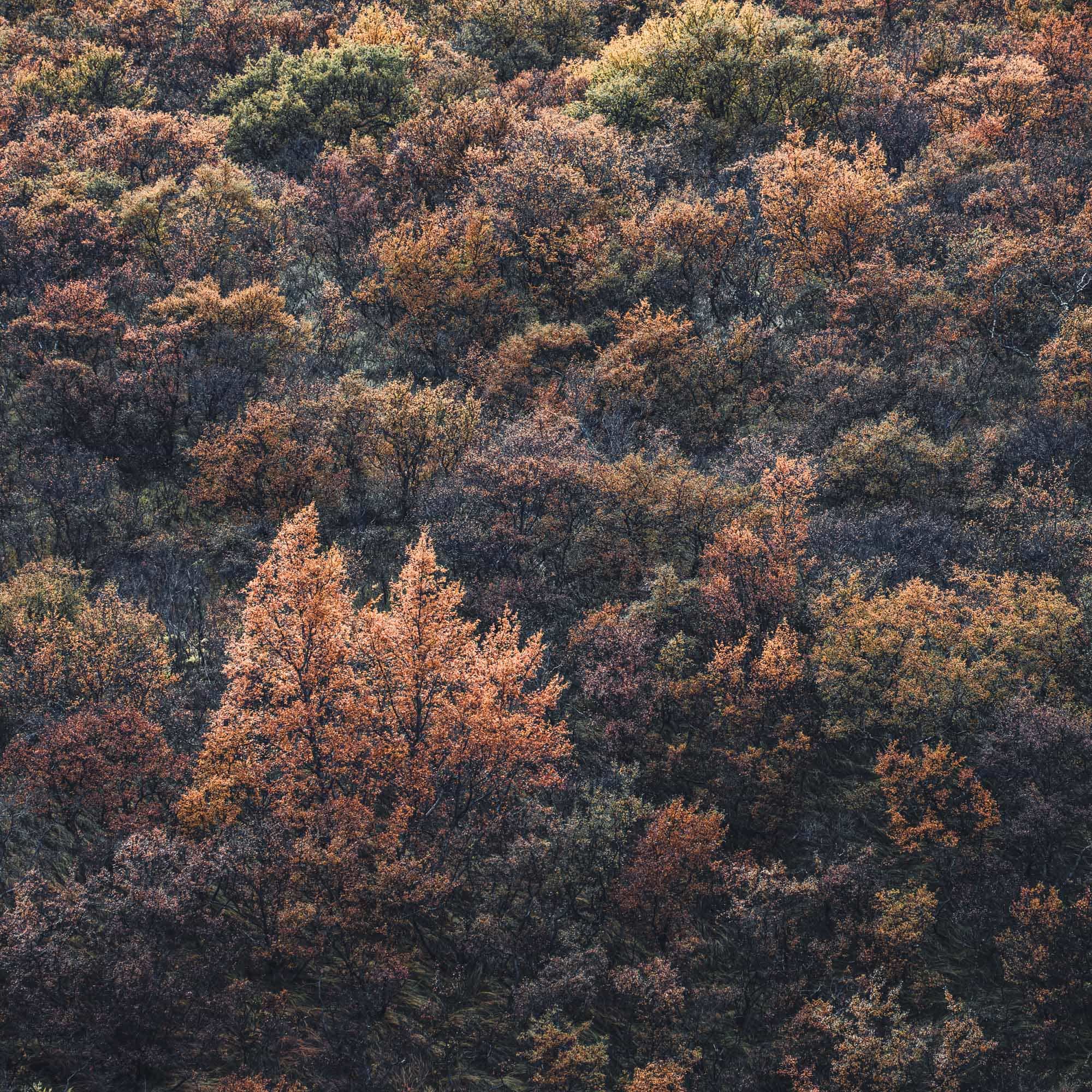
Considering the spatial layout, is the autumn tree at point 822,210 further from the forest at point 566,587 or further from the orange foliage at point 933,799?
the orange foliage at point 933,799

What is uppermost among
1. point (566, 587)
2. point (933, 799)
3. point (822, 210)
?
point (822, 210)

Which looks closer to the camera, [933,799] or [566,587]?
[933,799]

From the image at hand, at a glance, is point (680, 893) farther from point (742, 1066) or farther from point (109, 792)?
point (109, 792)

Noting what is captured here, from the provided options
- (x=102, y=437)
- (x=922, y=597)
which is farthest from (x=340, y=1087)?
(x=102, y=437)

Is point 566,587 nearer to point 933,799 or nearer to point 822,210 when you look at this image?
point 933,799

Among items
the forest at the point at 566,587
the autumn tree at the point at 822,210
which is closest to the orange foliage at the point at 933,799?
the forest at the point at 566,587

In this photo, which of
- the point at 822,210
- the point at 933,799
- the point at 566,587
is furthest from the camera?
the point at 822,210

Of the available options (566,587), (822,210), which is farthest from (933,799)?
(822,210)

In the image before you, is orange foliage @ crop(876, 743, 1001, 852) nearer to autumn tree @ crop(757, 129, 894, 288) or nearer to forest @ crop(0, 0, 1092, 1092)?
forest @ crop(0, 0, 1092, 1092)

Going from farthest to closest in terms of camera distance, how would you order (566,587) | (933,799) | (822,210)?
1. (822,210)
2. (566,587)
3. (933,799)
